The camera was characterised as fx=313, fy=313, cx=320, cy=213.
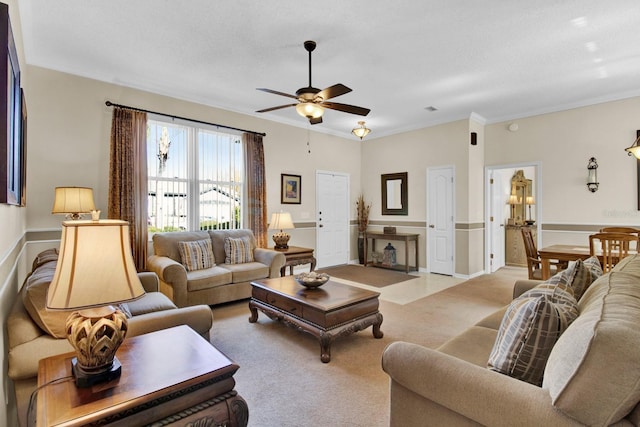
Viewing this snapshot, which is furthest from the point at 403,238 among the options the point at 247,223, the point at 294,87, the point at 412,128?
the point at 294,87

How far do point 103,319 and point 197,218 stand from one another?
375 cm

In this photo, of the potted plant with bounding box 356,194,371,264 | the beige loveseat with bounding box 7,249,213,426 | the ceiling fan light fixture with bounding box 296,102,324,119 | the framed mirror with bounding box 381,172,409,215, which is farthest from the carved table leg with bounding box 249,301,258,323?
the framed mirror with bounding box 381,172,409,215

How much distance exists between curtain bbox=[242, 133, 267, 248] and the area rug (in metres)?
→ 1.60

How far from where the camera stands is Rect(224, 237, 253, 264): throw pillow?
14.3 feet

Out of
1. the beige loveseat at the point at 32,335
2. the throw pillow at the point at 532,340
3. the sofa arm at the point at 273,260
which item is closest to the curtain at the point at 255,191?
the sofa arm at the point at 273,260

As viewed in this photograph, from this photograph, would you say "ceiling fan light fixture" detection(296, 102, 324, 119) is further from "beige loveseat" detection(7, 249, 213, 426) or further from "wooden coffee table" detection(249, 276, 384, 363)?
"beige loveseat" detection(7, 249, 213, 426)

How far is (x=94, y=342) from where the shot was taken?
115cm

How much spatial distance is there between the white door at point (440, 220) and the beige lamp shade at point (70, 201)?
17.8ft

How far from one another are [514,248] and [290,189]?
501 cm

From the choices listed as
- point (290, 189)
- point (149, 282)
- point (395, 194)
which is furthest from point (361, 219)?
point (149, 282)

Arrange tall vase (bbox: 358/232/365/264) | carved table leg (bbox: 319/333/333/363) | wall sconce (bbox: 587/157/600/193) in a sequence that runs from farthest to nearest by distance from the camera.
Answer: tall vase (bbox: 358/232/365/264) < wall sconce (bbox: 587/157/600/193) < carved table leg (bbox: 319/333/333/363)

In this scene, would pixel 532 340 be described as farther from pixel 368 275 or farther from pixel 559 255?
pixel 368 275

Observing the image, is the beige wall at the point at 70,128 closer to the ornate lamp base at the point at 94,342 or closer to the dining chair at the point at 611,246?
the ornate lamp base at the point at 94,342

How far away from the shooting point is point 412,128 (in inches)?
251
